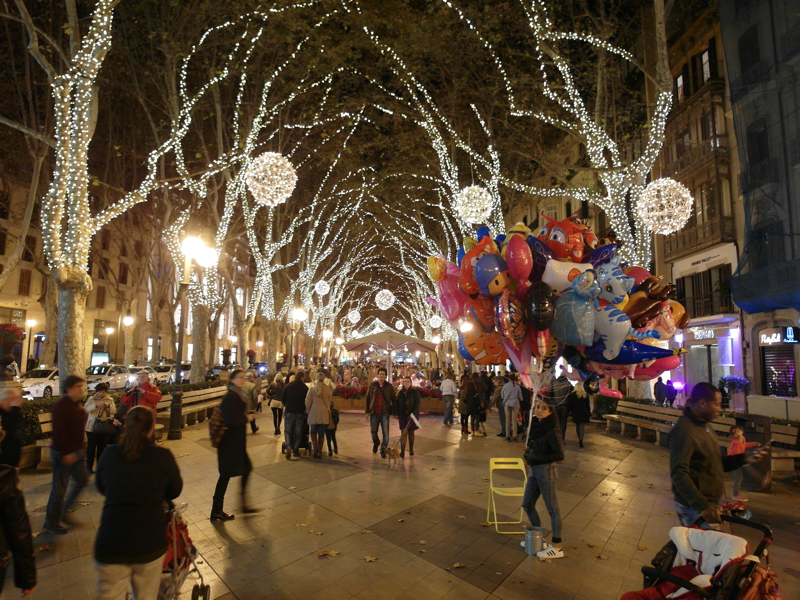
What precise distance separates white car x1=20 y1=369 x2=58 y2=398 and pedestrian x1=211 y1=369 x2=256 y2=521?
16.1 metres

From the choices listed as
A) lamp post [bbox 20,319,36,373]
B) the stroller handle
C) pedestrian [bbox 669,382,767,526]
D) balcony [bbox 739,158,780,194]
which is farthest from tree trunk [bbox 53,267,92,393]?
lamp post [bbox 20,319,36,373]

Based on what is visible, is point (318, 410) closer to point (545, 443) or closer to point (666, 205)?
point (545, 443)

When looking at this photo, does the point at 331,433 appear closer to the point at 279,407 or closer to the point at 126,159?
the point at 279,407

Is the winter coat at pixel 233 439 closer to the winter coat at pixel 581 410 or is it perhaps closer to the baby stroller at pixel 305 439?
the baby stroller at pixel 305 439

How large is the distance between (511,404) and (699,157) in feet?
50.9

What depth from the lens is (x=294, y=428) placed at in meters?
10.1

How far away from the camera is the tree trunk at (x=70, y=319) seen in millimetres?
9727

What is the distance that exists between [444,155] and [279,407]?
474 inches

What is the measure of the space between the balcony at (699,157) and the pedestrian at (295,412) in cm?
1926

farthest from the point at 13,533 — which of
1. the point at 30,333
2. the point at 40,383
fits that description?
the point at 30,333

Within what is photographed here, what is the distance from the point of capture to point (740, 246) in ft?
63.9

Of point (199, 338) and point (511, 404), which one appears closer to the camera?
point (511, 404)

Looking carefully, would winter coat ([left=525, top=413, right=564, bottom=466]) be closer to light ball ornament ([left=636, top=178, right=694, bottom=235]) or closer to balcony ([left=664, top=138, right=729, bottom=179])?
light ball ornament ([left=636, top=178, right=694, bottom=235])

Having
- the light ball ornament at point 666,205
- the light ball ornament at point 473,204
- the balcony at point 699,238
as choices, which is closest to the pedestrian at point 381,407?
the light ball ornament at point 473,204
